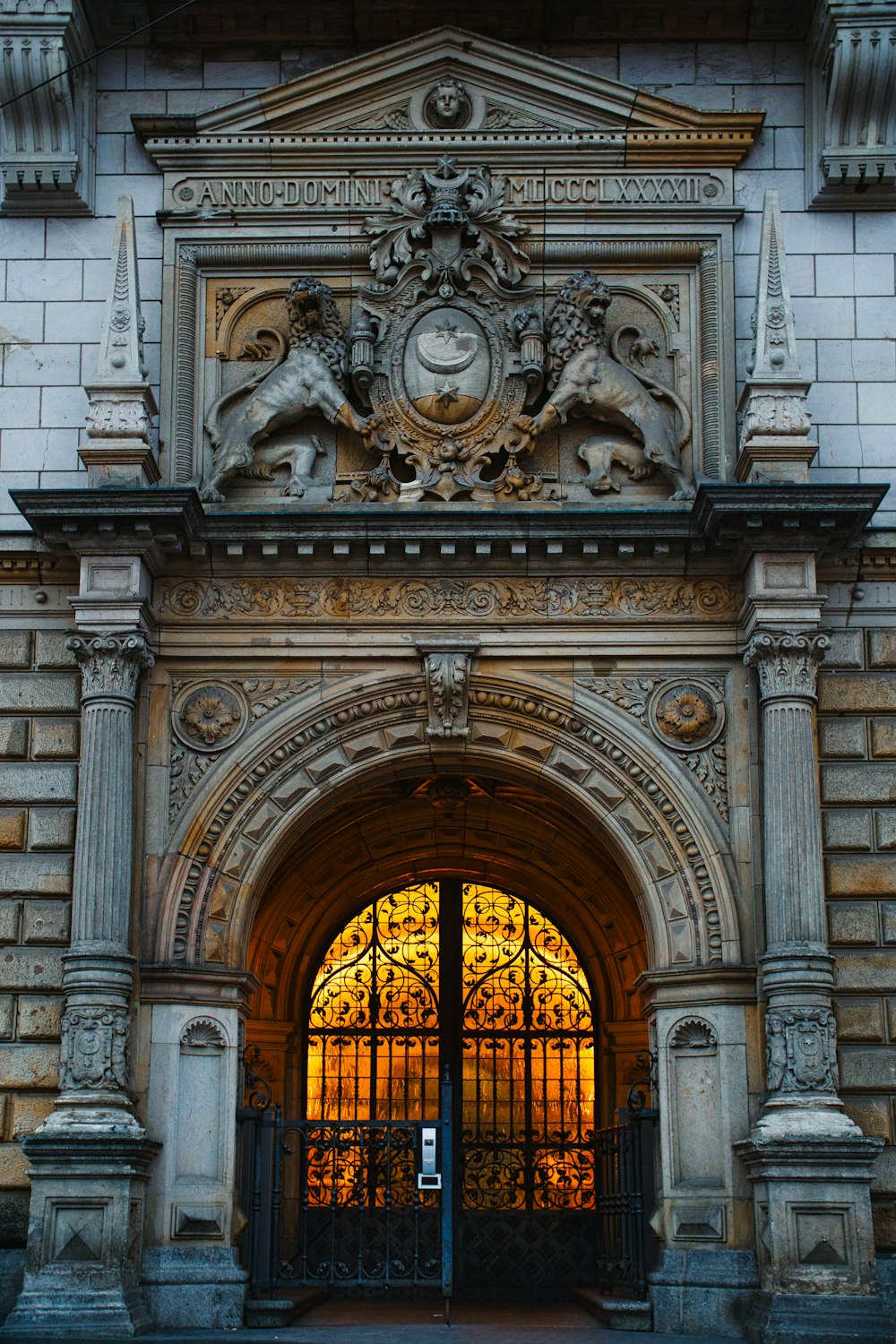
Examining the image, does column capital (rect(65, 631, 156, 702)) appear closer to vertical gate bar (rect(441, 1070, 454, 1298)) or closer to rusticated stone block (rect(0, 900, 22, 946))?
rusticated stone block (rect(0, 900, 22, 946))

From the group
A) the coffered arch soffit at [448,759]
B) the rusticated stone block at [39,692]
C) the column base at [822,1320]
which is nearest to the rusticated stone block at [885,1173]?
the column base at [822,1320]

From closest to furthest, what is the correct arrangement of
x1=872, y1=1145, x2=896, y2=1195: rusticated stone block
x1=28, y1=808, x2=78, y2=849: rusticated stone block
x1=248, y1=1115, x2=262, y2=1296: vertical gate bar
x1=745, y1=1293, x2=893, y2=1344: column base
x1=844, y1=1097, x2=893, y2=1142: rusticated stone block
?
1. x1=745, y1=1293, x2=893, y2=1344: column base
2. x1=872, y1=1145, x2=896, y2=1195: rusticated stone block
3. x1=844, y1=1097, x2=893, y2=1142: rusticated stone block
4. x1=248, y1=1115, x2=262, y2=1296: vertical gate bar
5. x1=28, y1=808, x2=78, y2=849: rusticated stone block

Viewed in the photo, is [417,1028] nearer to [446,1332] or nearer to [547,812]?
[547,812]

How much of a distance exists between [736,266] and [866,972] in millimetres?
6127

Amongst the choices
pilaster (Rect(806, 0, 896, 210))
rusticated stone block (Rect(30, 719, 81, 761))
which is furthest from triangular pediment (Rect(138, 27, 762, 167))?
rusticated stone block (Rect(30, 719, 81, 761))

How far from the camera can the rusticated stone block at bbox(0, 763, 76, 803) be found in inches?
602

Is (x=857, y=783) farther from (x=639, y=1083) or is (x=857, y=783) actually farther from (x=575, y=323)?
(x=575, y=323)

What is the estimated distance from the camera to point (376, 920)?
2084 centimetres

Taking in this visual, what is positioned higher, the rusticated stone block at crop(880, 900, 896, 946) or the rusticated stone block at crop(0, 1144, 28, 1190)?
the rusticated stone block at crop(880, 900, 896, 946)

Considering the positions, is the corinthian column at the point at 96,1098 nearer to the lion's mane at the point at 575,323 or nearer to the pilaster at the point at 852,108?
the lion's mane at the point at 575,323

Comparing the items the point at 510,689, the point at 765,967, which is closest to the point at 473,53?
the point at 510,689

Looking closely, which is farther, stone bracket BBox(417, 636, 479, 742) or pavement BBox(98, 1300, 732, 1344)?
stone bracket BBox(417, 636, 479, 742)

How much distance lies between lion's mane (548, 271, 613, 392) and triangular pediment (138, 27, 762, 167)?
1360 mm

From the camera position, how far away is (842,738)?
1536cm
